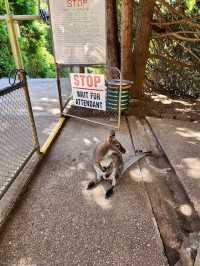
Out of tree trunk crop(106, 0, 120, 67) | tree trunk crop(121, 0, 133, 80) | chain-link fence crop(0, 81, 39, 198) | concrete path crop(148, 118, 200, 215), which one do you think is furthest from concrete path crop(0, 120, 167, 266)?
tree trunk crop(106, 0, 120, 67)

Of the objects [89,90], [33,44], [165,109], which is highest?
[33,44]

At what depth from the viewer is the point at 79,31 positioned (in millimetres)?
3229

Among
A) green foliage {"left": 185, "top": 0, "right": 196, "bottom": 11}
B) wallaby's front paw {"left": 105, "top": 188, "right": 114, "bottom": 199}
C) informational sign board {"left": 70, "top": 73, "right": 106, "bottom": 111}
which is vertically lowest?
wallaby's front paw {"left": 105, "top": 188, "right": 114, "bottom": 199}

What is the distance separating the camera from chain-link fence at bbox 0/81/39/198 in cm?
233

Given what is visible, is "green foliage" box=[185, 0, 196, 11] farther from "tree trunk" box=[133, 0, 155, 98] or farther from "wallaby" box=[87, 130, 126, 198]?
"wallaby" box=[87, 130, 126, 198]

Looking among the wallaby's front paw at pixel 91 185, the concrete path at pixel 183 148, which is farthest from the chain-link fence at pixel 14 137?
the concrete path at pixel 183 148

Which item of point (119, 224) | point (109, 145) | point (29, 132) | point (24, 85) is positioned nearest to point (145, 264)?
point (119, 224)

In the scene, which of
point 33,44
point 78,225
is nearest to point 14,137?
point 78,225

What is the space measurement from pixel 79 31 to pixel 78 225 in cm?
246

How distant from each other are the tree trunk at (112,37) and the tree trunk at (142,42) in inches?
13.5

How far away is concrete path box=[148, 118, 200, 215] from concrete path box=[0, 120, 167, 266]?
1.41 feet

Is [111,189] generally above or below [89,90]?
below

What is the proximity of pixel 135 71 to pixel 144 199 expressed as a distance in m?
2.85

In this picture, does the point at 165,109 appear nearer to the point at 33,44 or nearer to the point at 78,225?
the point at 78,225
